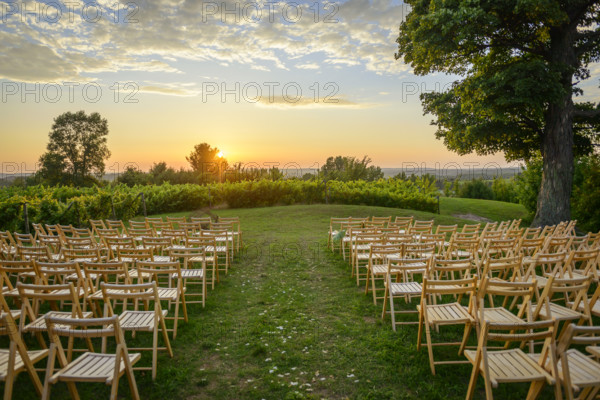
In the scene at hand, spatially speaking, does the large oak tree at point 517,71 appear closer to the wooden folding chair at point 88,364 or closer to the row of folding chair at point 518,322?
Answer: the row of folding chair at point 518,322

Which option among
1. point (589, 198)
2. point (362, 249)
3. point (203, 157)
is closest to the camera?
point (362, 249)

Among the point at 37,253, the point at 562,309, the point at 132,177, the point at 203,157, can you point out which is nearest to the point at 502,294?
the point at 562,309

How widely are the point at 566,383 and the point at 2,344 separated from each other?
20.4 ft

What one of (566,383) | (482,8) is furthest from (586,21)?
(566,383)

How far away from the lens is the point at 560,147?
13383 millimetres

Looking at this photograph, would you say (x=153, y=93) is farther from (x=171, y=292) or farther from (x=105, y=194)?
(x=171, y=292)

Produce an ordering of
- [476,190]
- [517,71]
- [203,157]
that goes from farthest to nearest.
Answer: [203,157], [476,190], [517,71]

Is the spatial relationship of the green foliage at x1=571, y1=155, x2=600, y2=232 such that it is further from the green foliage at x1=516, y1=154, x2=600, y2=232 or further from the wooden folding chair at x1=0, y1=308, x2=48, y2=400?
the wooden folding chair at x1=0, y1=308, x2=48, y2=400

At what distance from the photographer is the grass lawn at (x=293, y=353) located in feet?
12.1

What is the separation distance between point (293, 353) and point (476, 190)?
3607 cm

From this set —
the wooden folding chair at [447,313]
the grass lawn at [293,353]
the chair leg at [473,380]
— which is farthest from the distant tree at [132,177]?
the chair leg at [473,380]

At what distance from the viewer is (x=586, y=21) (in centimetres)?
1402

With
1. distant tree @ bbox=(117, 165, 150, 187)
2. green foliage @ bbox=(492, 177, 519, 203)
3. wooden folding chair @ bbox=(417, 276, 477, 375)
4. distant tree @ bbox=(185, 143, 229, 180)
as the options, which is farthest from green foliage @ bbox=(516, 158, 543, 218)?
distant tree @ bbox=(185, 143, 229, 180)

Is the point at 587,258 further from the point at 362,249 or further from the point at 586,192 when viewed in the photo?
the point at 586,192
